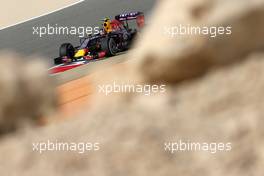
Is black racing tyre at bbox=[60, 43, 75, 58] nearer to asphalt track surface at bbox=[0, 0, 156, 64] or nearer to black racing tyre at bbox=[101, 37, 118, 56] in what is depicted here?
black racing tyre at bbox=[101, 37, 118, 56]

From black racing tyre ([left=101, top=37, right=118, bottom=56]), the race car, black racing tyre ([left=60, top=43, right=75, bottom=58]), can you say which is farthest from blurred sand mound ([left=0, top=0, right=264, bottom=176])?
black racing tyre ([left=60, top=43, right=75, bottom=58])

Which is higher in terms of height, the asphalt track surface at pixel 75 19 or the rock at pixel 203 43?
the rock at pixel 203 43

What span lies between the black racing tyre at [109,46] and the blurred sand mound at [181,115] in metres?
2.34

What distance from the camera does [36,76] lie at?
11.3 feet

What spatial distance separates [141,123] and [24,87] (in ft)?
4.16

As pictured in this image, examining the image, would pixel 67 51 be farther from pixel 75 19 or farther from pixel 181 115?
pixel 75 19

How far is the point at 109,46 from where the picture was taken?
568cm

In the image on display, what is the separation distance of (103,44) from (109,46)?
0.13 metres

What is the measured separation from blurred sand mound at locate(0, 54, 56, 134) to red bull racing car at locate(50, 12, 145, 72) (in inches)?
86.0

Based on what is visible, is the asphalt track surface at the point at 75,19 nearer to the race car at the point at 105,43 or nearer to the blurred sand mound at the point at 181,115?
the race car at the point at 105,43

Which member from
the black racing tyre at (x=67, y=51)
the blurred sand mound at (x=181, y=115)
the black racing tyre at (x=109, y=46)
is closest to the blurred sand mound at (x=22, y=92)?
the blurred sand mound at (x=181, y=115)

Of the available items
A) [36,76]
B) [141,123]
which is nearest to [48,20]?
[36,76]

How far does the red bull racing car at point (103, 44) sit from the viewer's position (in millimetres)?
5742

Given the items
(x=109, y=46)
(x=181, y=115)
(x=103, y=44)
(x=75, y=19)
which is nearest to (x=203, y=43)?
(x=181, y=115)
